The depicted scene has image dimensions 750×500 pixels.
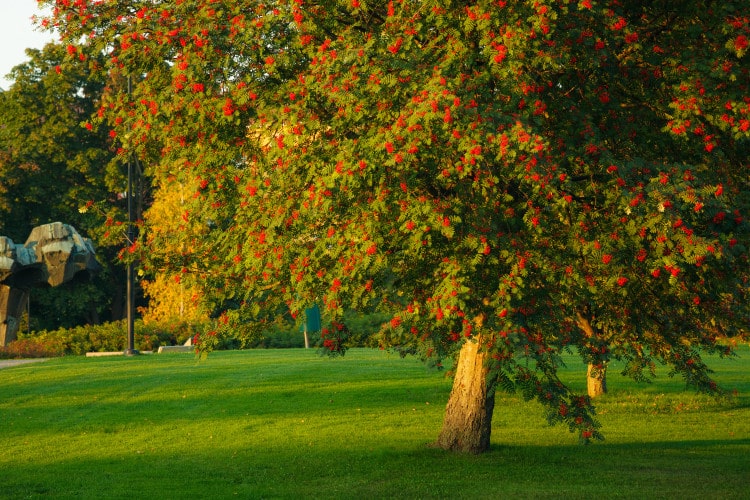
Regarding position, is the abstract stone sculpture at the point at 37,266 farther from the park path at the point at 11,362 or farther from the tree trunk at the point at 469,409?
the tree trunk at the point at 469,409

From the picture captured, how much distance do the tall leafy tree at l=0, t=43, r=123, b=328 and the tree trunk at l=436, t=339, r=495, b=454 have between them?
3370 centimetres

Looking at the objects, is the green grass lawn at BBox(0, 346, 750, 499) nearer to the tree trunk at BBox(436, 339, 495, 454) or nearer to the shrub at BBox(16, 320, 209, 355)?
the tree trunk at BBox(436, 339, 495, 454)

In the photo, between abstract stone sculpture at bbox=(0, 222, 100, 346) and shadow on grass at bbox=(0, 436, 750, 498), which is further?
abstract stone sculpture at bbox=(0, 222, 100, 346)

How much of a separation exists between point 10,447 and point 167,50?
21.9 ft

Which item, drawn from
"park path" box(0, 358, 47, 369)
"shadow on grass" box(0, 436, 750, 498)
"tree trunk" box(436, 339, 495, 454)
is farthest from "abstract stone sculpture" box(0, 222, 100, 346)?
"tree trunk" box(436, 339, 495, 454)

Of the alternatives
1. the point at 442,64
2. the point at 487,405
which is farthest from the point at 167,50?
the point at 487,405

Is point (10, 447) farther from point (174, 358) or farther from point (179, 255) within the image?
point (174, 358)

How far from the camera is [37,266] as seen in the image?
3369 centimetres

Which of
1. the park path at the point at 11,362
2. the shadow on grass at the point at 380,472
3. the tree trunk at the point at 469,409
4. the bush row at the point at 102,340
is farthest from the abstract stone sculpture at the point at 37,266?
the tree trunk at the point at 469,409

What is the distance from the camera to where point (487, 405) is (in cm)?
1332

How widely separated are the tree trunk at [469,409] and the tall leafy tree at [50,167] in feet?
111

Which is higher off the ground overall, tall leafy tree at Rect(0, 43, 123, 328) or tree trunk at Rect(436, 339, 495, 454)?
tall leafy tree at Rect(0, 43, 123, 328)

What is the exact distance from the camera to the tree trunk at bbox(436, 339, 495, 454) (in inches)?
520

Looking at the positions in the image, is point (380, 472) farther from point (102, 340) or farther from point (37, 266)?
point (37, 266)
